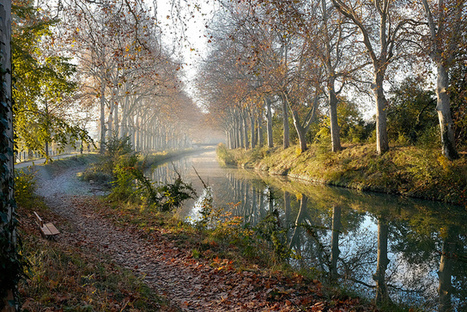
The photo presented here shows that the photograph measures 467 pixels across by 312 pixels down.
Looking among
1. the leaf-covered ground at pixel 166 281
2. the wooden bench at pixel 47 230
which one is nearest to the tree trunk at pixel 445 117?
the leaf-covered ground at pixel 166 281

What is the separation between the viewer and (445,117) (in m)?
13.2

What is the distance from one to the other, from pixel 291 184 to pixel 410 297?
13227 millimetres

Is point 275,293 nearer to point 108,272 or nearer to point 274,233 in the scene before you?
point 274,233

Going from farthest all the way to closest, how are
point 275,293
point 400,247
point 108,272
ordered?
point 400,247 → point 108,272 → point 275,293

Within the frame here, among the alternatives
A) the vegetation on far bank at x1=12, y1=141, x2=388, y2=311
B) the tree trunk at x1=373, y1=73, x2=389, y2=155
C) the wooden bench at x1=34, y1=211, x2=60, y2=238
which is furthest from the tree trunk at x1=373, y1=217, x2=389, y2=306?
the tree trunk at x1=373, y1=73, x2=389, y2=155

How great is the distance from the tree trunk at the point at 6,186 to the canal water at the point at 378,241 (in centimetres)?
466

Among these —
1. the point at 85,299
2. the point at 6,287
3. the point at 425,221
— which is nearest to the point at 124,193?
the point at 85,299

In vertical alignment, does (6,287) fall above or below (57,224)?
above

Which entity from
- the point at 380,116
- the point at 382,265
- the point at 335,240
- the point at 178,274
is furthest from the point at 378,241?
the point at 380,116

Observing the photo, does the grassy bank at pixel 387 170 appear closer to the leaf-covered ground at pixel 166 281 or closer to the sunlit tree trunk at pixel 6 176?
the leaf-covered ground at pixel 166 281

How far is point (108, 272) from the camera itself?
496 cm

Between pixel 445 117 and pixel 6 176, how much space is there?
15.6 meters

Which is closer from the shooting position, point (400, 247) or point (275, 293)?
point (275, 293)

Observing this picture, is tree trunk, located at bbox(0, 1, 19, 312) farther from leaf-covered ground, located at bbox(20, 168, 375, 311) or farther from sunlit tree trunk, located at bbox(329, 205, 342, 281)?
sunlit tree trunk, located at bbox(329, 205, 342, 281)
